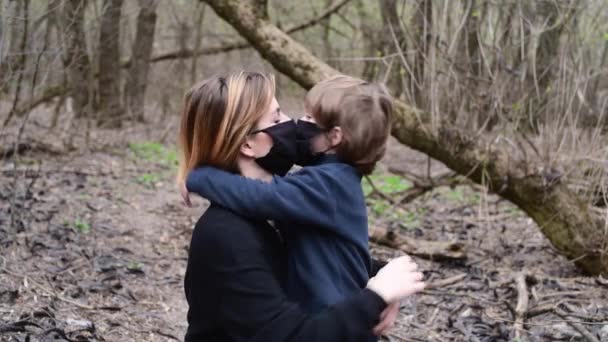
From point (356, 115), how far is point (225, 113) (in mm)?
362

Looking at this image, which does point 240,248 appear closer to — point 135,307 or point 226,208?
point 226,208

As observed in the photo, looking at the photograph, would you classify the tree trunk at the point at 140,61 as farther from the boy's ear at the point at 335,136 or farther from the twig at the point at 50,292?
the boy's ear at the point at 335,136

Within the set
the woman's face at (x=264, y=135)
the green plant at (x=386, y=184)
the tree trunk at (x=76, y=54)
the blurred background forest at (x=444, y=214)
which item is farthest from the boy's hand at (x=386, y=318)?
the green plant at (x=386, y=184)

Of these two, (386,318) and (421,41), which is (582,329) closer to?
(386,318)

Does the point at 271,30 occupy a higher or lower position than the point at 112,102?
higher

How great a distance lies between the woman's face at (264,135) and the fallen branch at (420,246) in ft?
13.8

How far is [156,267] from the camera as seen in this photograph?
5828 millimetres

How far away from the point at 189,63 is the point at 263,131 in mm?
15009

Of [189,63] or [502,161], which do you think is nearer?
[502,161]

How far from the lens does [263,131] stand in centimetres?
213

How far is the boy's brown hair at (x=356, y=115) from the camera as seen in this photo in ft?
6.84

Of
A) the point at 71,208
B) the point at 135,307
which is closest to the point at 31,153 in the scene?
the point at 71,208

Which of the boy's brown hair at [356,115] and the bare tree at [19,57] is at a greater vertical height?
the boy's brown hair at [356,115]

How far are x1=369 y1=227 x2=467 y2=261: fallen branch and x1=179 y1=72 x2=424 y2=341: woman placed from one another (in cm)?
408
